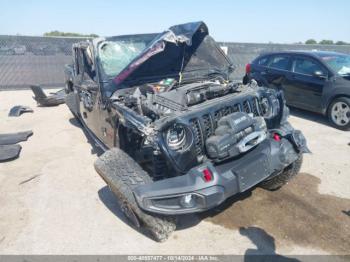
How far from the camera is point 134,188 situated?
2.76 metres

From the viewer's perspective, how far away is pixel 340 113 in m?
6.49

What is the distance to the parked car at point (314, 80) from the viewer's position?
6441 millimetres

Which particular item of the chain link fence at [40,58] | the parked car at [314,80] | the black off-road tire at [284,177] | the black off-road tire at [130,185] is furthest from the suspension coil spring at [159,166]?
the chain link fence at [40,58]

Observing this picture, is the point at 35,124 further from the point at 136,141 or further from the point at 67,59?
the point at 67,59

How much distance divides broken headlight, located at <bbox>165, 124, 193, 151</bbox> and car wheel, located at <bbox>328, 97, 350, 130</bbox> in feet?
16.0

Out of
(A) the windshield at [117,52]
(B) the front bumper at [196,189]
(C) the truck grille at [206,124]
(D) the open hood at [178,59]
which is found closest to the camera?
(B) the front bumper at [196,189]

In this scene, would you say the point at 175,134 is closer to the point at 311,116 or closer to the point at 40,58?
the point at 311,116

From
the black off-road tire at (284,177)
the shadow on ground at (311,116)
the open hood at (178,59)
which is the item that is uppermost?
the open hood at (178,59)

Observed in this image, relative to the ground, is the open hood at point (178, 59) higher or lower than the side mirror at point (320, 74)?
higher

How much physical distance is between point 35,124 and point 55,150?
7.21ft

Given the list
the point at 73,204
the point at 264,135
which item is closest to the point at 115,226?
the point at 73,204

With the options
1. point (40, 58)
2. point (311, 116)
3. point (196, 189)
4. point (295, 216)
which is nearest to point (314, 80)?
point (311, 116)

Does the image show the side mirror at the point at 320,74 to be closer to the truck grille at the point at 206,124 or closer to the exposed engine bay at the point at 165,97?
the exposed engine bay at the point at 165,97

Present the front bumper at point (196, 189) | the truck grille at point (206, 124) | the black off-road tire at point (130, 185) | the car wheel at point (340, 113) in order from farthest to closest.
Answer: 1. the car wheel at point (340, 113)
2. the truck grille at point (206, 124)
3. the black off-road tire at point (130, 185)
4. the front bumper at point (196, 189)
